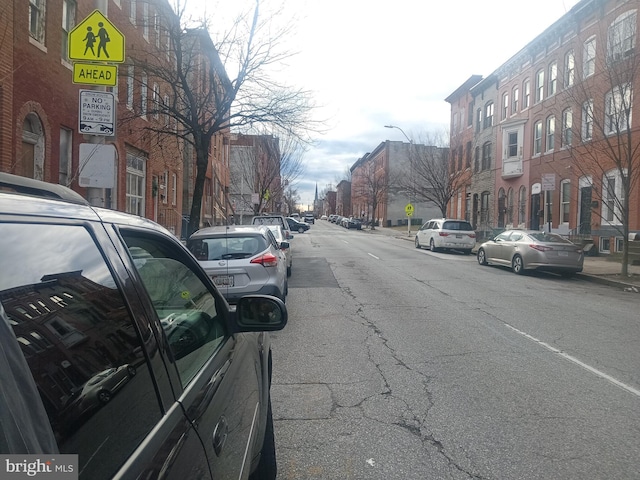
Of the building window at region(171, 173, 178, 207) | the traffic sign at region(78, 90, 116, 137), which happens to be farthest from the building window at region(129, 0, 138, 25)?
the traffic sign at region(78, 90, 116, 137)

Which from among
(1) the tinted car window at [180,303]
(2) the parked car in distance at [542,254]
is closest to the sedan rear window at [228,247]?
(1) the tinted car window at [180,303]

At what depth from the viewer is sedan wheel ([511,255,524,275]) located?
1624cm

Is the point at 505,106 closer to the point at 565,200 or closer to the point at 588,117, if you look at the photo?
the point at 565,200

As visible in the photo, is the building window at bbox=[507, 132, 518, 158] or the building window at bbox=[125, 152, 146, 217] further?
the building window at bbox=[507, 132, 518, 158]

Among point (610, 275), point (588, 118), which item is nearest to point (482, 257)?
point (610, 275)

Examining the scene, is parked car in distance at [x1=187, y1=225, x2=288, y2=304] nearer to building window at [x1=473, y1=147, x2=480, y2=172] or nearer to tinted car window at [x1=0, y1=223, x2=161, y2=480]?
tinted car window at [x1=0, y1=223, x2=161, y2=480]

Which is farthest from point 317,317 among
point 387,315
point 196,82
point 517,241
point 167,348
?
point 196,82

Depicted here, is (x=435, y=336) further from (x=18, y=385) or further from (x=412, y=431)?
(x=18, y=385)

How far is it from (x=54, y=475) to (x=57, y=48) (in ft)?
48.4

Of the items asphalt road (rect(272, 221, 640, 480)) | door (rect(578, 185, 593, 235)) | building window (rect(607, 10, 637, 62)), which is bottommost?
asphalt road (rect(272, 221, 640, 480))

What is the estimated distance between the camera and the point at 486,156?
36844mm

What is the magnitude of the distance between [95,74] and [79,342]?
24.2ft

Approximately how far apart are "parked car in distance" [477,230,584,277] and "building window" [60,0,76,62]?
14174 millimetres

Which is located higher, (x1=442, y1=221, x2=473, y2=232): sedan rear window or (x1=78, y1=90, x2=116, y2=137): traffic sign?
(x1=78, y1=90, x2=116, y2=137): traffic sign
